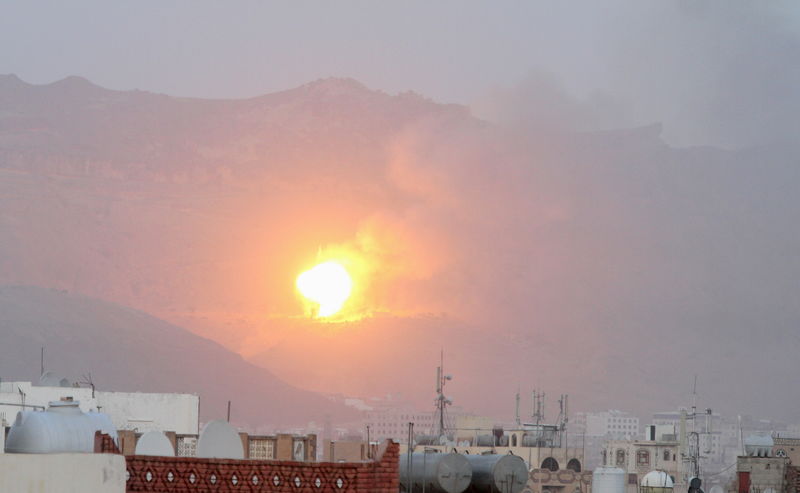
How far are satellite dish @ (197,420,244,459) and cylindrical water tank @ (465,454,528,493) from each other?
6.35m

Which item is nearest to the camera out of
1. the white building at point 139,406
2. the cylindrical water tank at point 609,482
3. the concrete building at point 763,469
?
the cylindrical water tank at point 609,482

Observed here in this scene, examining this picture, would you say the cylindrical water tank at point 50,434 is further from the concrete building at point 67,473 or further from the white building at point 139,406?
the white building at point 139,406

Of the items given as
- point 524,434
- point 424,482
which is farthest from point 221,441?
point 524,434

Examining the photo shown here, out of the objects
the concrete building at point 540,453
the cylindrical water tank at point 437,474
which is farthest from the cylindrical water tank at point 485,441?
the cylindrical water tank at point 437,474

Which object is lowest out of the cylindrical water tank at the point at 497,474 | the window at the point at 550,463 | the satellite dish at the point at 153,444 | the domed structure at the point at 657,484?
the window at the point at 550,463

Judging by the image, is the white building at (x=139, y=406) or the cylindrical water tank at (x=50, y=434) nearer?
the cylindrical water tank at (x=50, y=434)

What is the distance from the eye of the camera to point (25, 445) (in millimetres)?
17594

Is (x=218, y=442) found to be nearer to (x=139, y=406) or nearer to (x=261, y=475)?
(x=261, y=475)

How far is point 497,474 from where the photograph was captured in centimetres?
2458

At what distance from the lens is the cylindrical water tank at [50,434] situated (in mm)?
17594

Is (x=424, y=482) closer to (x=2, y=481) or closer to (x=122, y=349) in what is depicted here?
(x=2, y=481)

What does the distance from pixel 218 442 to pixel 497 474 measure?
21.8 ft

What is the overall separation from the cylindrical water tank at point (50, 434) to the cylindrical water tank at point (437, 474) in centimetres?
685

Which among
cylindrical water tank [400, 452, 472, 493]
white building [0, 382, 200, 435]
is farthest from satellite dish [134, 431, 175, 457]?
white building [0, 382, 200, 435]
